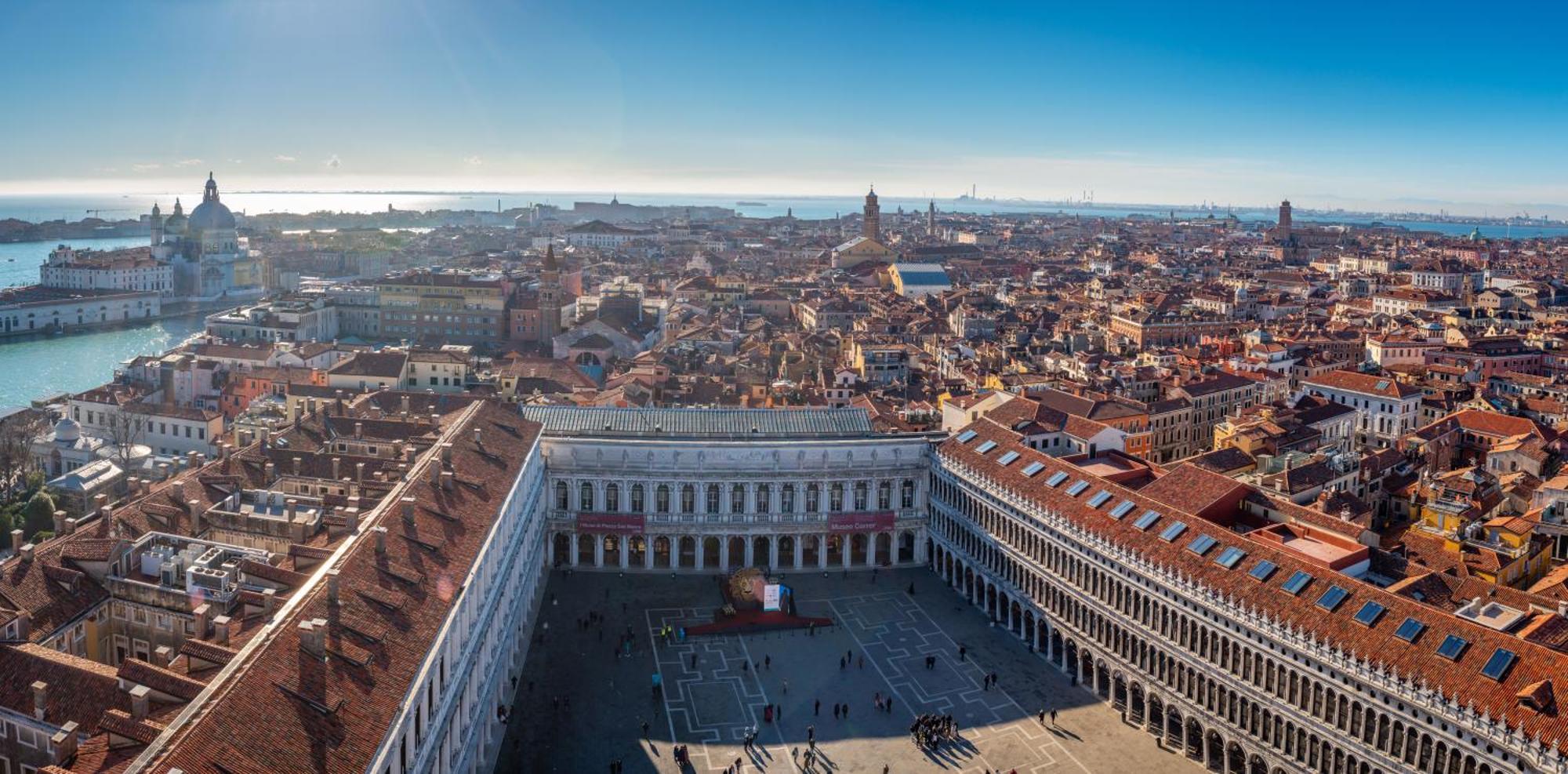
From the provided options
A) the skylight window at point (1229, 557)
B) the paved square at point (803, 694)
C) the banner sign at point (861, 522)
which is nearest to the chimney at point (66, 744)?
the paved square at point (803, 694)

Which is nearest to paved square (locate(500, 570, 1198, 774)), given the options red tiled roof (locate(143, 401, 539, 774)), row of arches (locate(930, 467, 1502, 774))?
row of arches (locate(930, 467, 1502, 774))

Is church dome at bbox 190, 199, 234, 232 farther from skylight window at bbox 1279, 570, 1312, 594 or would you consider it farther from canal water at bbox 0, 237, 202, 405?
skylight window at bbox 1279, 570, 1312, 594

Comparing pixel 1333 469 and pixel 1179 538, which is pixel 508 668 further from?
pixel 1333 469

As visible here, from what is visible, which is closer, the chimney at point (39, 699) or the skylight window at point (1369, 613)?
the chimney at point (39, 699)

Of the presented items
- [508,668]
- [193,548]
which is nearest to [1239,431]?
[508,668]

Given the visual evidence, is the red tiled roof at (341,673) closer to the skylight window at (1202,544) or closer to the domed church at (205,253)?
the skylight window at (1202,544)

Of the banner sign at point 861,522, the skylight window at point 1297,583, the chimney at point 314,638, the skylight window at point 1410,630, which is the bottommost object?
the banner sign at point 861,522
